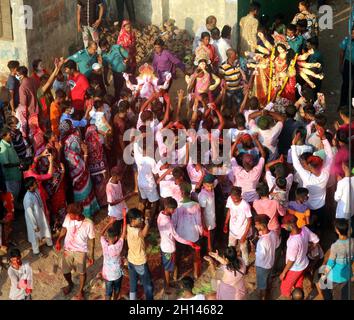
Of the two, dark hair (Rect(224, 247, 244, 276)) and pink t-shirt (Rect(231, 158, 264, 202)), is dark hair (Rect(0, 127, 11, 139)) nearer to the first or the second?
pink t-shirt (Rect(231, 158, 264, 202))

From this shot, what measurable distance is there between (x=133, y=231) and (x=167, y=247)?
57cm

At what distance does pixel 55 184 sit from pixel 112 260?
1754mm

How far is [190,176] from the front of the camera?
10297 millimetres

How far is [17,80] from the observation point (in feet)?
40.4

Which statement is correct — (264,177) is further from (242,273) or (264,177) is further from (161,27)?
(161,27)

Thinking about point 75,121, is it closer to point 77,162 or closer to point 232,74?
point 77,162

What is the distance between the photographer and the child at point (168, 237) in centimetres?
947

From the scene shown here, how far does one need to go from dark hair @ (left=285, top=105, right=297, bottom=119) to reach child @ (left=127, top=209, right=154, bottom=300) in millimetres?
2689

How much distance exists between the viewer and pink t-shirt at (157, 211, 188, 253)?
9.52 meters

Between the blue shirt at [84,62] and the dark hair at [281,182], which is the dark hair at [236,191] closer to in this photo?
the dark hair at [281,182]

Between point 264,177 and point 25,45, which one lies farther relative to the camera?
point 25,45

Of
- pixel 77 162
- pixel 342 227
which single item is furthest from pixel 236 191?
pixel 77 162

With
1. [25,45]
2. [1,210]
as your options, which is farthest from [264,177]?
[25,45]

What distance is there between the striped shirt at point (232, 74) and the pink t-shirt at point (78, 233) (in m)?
3.88
